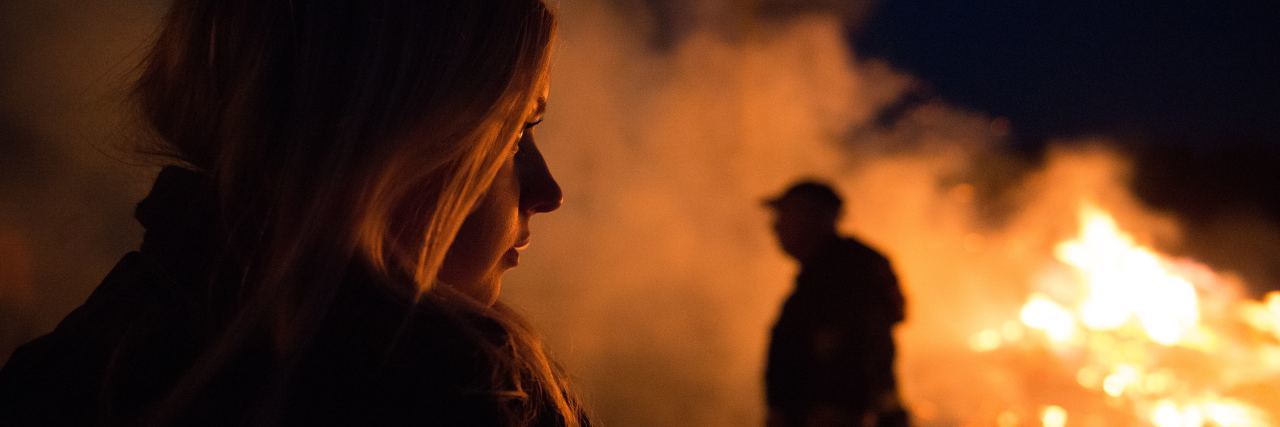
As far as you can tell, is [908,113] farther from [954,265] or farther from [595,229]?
[595,229]

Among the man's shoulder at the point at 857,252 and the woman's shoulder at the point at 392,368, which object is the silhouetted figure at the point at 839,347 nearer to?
the man's shoulder at the point at 857,252

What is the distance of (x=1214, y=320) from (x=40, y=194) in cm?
599

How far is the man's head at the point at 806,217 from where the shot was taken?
3.35m

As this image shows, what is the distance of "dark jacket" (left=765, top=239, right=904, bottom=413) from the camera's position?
3113mm

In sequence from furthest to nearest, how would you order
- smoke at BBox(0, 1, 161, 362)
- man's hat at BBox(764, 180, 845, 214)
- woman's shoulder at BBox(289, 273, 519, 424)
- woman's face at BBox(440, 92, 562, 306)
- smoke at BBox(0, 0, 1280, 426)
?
smoke at BBox(0, 0, 1280, 426)
man's hat at BBox(764, 180, 845, 214)
smoke at BBox(0, 1, 161, 362)
woman's face at BBox(440, 92, 562, 306)
woman's shoulder at BBox(289, 273, 519, 424)

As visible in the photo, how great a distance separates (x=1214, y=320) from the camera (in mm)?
4641

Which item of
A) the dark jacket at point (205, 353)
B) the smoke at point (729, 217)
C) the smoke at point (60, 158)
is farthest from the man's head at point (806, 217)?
the dark jacket at point (205, 353)

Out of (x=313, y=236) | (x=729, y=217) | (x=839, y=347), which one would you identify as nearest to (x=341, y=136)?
(x=313, y=236)

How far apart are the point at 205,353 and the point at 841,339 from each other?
9.18ft

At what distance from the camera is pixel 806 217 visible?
3.38m

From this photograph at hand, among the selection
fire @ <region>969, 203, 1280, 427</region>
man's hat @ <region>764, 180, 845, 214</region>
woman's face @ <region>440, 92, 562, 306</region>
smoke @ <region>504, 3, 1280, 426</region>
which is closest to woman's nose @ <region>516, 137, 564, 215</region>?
woman's face @ <region>440, 92, 562, 306</region>

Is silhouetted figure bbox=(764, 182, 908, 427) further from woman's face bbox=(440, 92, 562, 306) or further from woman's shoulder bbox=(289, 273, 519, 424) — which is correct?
woman's shoulder bbox=(289, 273, 519, 424)

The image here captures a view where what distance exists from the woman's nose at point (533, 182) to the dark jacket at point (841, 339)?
2.39 m

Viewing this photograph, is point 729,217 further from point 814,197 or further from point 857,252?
point 857,252
